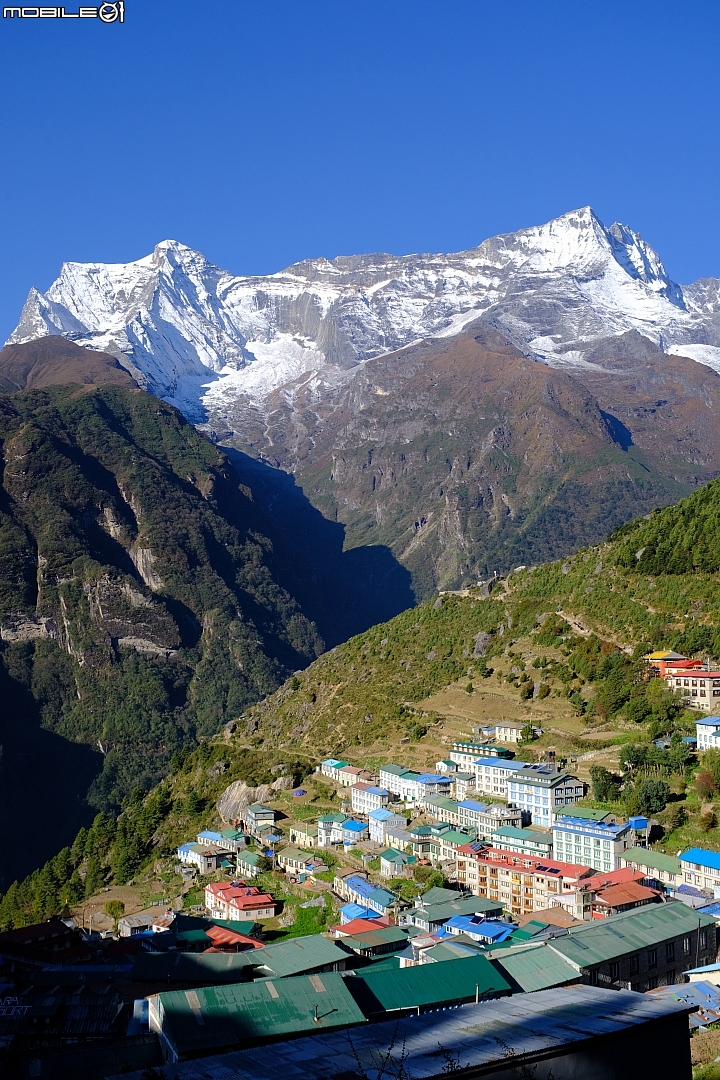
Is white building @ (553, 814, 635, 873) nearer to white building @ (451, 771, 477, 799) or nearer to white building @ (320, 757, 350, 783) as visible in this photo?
white building @ (451, 771, 477, 799)

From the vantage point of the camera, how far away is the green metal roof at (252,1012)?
1309 inches

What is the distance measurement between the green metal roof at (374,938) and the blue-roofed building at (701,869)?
42.6 ft

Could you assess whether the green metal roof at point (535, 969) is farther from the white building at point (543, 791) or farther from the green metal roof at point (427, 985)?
the white building at point (543, 791)

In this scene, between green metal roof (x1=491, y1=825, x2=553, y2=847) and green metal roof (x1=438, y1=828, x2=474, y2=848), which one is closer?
green metal roof (x1=491, y1=825, x2=553, y2=847)

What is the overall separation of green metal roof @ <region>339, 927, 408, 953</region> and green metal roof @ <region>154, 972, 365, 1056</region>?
10000 millimetres

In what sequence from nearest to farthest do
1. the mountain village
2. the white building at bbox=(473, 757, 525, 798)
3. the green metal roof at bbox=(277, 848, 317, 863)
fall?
the mountain village
the green metal roof at bbox=(277, 848, 317, 863)
the white building at bbox=(473, 757, 525, 798)

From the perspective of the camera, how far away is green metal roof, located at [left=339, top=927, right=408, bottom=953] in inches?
1827

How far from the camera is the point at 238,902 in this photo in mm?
59625

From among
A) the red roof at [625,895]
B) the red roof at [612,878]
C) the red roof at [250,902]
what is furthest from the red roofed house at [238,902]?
the red roof at [625,895]

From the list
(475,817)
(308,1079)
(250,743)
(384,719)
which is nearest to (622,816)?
(475,817)

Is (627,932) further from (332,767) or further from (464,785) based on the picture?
(332,767)

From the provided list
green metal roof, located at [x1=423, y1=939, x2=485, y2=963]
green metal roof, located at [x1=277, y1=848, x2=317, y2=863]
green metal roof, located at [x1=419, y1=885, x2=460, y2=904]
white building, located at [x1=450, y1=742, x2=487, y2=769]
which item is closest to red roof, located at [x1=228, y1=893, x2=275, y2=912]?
green metal roof, located at [x1=277, y1=848, x2=317, y2=863]

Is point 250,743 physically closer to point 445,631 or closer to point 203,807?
point 203,807

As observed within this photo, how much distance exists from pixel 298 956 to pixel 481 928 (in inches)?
316
